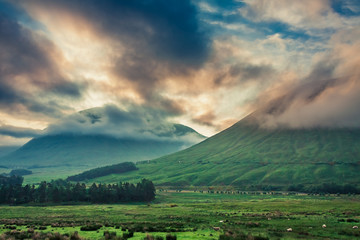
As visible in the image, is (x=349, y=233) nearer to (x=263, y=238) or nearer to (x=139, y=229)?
(x=263, y=238)

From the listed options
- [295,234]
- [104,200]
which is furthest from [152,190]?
[295,234]

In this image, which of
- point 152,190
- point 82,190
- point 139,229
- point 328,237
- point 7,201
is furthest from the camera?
point 152,190

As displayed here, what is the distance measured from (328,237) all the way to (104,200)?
128 m

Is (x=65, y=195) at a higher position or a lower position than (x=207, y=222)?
higher

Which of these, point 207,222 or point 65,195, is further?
point 65,195

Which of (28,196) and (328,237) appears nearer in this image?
(328,237)

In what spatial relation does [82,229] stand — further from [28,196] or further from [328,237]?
[28,196]

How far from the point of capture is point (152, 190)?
6462 inches

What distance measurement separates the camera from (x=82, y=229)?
47875 millimetres

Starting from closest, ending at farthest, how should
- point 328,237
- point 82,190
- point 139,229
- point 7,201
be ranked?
point 328,237
point 139,229
point 7,201
point 82,190

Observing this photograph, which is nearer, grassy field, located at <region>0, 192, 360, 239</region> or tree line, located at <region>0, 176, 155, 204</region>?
grassy field, located at <region>0, 192, 360, 239</region>

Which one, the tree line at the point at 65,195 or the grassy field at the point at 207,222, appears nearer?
the grassy field at the point at 207,222

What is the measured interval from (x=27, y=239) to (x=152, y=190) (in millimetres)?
130552

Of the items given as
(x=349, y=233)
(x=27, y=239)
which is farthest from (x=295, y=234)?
(x=27, y=239)
